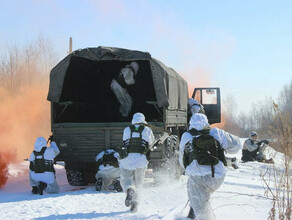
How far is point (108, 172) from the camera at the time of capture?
9.63m

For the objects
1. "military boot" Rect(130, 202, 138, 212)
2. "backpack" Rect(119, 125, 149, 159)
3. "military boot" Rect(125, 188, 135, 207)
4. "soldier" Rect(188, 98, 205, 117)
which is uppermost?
"soldier" Rect(188, 98, 205, 117)

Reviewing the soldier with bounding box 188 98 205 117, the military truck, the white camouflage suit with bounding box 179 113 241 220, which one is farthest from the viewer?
the soldier with bounding box 188 98 205 117

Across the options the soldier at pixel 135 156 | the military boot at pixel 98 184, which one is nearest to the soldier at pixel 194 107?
the military boot at pixel 98 184

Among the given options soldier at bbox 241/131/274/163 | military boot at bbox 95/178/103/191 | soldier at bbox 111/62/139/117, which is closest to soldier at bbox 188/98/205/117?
soldier at bbox 111/62/139/117

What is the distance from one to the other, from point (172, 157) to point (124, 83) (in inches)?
128

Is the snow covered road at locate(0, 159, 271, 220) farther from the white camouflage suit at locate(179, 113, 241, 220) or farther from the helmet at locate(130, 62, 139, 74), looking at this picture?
the helmet at locate(130, 62, 139, 74)

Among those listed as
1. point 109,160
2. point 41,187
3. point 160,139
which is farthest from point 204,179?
point 41,187

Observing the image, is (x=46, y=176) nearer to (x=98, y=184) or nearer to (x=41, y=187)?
(x=41, y=187)

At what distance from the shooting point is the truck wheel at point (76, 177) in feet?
34.9

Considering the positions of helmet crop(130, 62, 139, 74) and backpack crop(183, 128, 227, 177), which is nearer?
backpack crop(183, 128, 227, 177)

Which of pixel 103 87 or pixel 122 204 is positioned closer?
pixel 122 204

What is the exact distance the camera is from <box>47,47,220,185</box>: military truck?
988 cm

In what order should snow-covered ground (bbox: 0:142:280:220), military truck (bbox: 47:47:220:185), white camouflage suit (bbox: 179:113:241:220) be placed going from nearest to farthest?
1. white camouflage suit (bbox: 179:113:241:220)
2. snow-covered ground (bbox: 0:142:280:220)
3. military truck (bbox: 47:47:220:185)

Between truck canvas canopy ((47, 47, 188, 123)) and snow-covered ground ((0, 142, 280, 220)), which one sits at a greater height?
truck canvas canopy ((47, 47, 188, 123))
